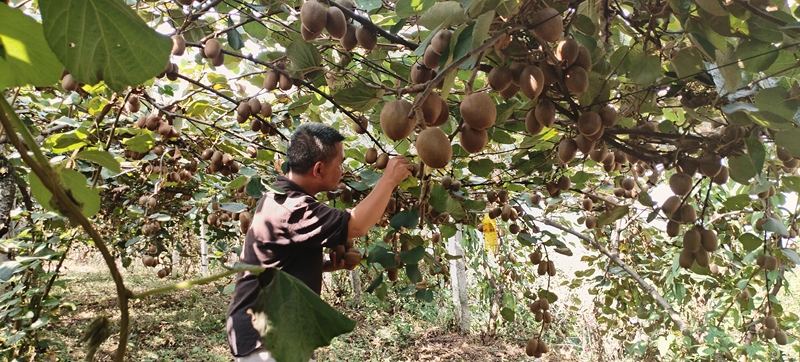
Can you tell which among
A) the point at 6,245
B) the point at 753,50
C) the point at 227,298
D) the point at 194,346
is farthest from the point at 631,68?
the point at 227,298

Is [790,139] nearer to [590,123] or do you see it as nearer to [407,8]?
[590,123]

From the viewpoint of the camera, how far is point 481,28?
2.10ft

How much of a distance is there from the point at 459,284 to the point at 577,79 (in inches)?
192

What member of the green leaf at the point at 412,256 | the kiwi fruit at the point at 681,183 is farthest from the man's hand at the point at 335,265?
the kiwi fruit at the point at 681,183

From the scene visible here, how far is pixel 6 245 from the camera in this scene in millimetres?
1651

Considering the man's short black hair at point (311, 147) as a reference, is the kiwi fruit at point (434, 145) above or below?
below

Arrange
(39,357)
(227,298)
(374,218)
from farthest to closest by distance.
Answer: (227,298) → (39,357) → (374,218)

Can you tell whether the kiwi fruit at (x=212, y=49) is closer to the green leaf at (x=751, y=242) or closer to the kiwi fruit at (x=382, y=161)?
the kiwi fruit at (x=382, y=161)

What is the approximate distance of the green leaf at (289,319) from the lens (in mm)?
359

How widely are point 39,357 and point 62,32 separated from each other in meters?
2.36

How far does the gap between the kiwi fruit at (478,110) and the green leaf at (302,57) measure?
518mm

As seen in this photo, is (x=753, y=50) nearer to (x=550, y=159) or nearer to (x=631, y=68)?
(x=631, y=68)

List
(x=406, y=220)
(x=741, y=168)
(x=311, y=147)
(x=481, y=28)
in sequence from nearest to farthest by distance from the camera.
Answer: (x=481, y=28), (x=741, y=168), (x=406, y=220), (x=311, y=147)

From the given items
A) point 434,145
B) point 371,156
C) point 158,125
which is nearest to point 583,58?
point 434,145
